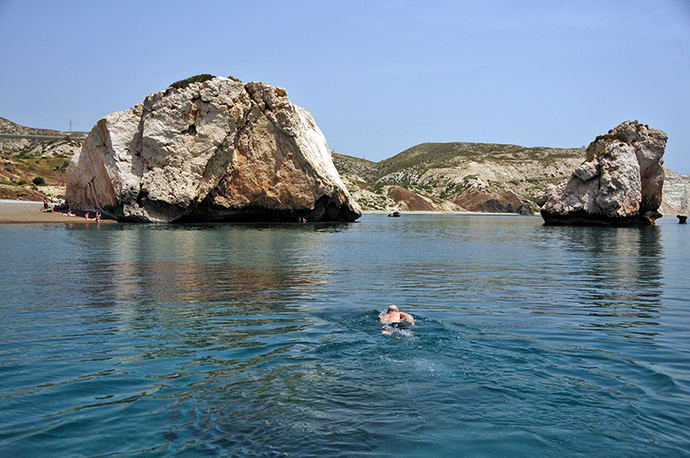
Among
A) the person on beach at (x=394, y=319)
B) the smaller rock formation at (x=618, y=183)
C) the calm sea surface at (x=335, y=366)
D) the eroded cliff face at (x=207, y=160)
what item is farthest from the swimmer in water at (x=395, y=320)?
the smaller rock formation at (x=618, y=183)

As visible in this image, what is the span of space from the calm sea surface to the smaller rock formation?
168 ft

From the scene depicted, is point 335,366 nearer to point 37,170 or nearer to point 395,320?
point 395,320

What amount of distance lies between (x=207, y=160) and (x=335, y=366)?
171 feet

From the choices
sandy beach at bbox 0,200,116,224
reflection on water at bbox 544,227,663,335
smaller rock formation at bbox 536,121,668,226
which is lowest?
reflection on water at bbox 544,227,663,335

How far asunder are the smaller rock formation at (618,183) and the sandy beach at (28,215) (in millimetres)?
61890

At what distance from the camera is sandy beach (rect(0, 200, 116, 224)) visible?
56.1 metres

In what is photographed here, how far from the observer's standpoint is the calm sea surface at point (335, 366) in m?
6.34

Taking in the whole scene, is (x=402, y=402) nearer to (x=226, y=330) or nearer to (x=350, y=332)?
(x=350, y=332)

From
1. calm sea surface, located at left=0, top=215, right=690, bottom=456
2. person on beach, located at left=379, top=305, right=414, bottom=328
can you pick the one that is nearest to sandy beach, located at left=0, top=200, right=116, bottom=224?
calm sea surface, located at left=0, top=215, right=690, bottom=456

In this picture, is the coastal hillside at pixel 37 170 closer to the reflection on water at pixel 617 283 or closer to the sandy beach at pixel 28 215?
the sandy beach at pixel 28 215

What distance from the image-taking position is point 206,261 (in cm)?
2525

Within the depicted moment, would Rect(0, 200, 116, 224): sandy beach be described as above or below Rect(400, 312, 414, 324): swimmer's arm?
above

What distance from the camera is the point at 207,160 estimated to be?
57.6 meters

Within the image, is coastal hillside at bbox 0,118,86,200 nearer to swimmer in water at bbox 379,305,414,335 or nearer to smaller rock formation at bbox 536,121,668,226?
smaller rock formation at bbox 536,121,668,226
